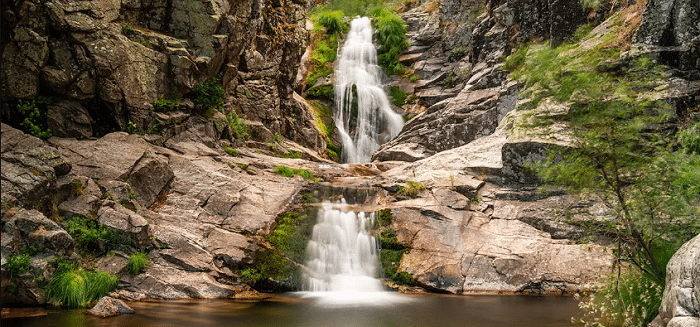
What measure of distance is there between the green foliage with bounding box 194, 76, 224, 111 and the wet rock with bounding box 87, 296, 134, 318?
10.1 meters

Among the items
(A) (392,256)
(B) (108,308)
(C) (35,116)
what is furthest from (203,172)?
(A) (392,256)

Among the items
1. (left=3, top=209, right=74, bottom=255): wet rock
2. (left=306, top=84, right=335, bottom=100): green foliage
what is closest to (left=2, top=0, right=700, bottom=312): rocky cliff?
(left=3, top=209, right=74, bottom=255): wet rock

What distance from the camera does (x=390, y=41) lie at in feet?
99.0

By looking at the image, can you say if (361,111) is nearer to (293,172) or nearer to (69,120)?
(293,172)

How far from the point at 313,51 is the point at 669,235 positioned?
86.4 ft

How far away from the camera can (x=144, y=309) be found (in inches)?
350

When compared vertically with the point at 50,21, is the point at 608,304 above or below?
below

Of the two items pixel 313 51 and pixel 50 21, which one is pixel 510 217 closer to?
pixel 50 21

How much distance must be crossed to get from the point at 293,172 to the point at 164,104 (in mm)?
5253

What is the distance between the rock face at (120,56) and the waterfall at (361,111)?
6545 mm

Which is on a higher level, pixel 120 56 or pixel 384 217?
pixel 120 56

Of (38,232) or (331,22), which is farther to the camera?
(331,22)

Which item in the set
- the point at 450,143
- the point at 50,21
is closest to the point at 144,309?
the point at 50,21

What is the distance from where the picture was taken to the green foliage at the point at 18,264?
8.29 metres
